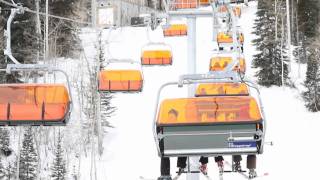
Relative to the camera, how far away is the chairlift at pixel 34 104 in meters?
7.07

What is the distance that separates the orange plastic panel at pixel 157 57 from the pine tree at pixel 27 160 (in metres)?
11.1

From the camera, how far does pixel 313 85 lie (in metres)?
29.2

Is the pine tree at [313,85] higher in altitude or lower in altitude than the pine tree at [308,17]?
lower

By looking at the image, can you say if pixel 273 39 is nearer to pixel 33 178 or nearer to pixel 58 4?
pixel 58 4

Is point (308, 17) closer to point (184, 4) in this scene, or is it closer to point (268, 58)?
point (268, 58)

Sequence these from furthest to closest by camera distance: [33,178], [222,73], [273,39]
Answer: [273,39] < [33,178] < [222,73]

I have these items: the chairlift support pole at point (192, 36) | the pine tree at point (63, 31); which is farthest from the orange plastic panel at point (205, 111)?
the pine tree at point (63, 31)

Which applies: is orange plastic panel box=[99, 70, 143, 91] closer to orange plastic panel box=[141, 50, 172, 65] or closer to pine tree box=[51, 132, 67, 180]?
orange plastic panel box=[141, 50, 172, 65]

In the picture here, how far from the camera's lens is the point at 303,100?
29297mm


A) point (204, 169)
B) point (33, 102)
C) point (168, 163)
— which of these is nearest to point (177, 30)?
point (204, 169)

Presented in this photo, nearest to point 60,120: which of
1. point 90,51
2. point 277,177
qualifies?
point 277,177

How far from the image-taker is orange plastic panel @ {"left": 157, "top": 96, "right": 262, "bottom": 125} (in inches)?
229

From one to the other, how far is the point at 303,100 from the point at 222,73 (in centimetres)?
2439

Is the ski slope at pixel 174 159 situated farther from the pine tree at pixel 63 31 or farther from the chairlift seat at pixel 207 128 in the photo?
the chairlift seat at pixel 207 128
